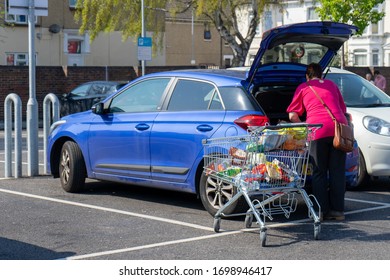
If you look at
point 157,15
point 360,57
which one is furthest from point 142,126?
point 360,57

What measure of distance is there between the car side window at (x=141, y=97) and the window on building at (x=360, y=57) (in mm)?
54404

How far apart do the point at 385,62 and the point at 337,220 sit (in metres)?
55.8

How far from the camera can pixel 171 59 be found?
56.2 metres

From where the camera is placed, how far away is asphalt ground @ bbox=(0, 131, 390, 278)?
737 cm

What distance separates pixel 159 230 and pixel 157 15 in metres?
29.6

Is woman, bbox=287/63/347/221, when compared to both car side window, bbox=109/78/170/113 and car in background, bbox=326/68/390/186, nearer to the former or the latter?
car side window, bbox=109/78/170/113

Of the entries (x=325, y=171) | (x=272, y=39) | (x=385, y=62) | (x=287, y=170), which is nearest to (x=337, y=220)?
(x=325, y=171)

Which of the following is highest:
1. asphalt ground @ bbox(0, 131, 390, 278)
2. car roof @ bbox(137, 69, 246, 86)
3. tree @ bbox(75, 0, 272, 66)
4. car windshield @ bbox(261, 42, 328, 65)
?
tree @ bbox(75, 0, 272, 66)

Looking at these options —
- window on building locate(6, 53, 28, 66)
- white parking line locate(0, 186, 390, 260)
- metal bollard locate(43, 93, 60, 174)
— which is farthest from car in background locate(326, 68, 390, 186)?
window on building locate(6, 53, 28, 66)

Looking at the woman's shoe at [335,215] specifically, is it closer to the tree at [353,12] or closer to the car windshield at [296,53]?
the car windshield at [296,53]

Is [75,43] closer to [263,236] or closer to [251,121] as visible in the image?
[251,121]

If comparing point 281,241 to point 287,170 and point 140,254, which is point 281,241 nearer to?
point 287,170

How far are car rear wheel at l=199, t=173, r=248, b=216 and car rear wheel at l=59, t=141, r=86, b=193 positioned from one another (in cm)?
235
